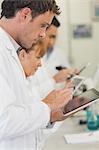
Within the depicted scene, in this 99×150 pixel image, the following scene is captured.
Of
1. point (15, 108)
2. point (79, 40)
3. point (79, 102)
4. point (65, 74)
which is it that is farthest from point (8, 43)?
point (79, 40)

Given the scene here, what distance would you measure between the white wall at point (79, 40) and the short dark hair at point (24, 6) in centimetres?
274

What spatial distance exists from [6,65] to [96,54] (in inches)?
118

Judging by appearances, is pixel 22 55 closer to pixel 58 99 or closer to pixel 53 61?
pixel 58 99

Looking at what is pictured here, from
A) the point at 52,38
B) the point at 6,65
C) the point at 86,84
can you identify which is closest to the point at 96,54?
the point at 52,38

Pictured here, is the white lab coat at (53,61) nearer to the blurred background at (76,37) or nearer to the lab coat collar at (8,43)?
the blurred background at (76,37)

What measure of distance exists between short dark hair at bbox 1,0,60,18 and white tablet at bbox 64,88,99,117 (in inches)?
15.2

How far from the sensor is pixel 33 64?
164cm

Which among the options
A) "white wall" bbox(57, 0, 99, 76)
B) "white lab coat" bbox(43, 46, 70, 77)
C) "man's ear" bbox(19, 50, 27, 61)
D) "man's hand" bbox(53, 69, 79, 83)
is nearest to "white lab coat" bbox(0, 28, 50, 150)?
"man's ear" bbox(19, 50, 27, 61)

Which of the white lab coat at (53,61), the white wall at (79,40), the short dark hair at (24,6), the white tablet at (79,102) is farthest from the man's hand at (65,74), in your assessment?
the white wall at (79,40)

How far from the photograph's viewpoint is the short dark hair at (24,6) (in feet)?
4.40

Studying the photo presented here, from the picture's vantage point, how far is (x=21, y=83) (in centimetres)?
134

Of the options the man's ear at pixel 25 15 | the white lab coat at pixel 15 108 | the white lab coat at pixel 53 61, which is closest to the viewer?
the white lab coat at pixel 15 108

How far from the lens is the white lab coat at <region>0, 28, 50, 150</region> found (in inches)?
46.7

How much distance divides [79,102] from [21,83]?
291 mm
